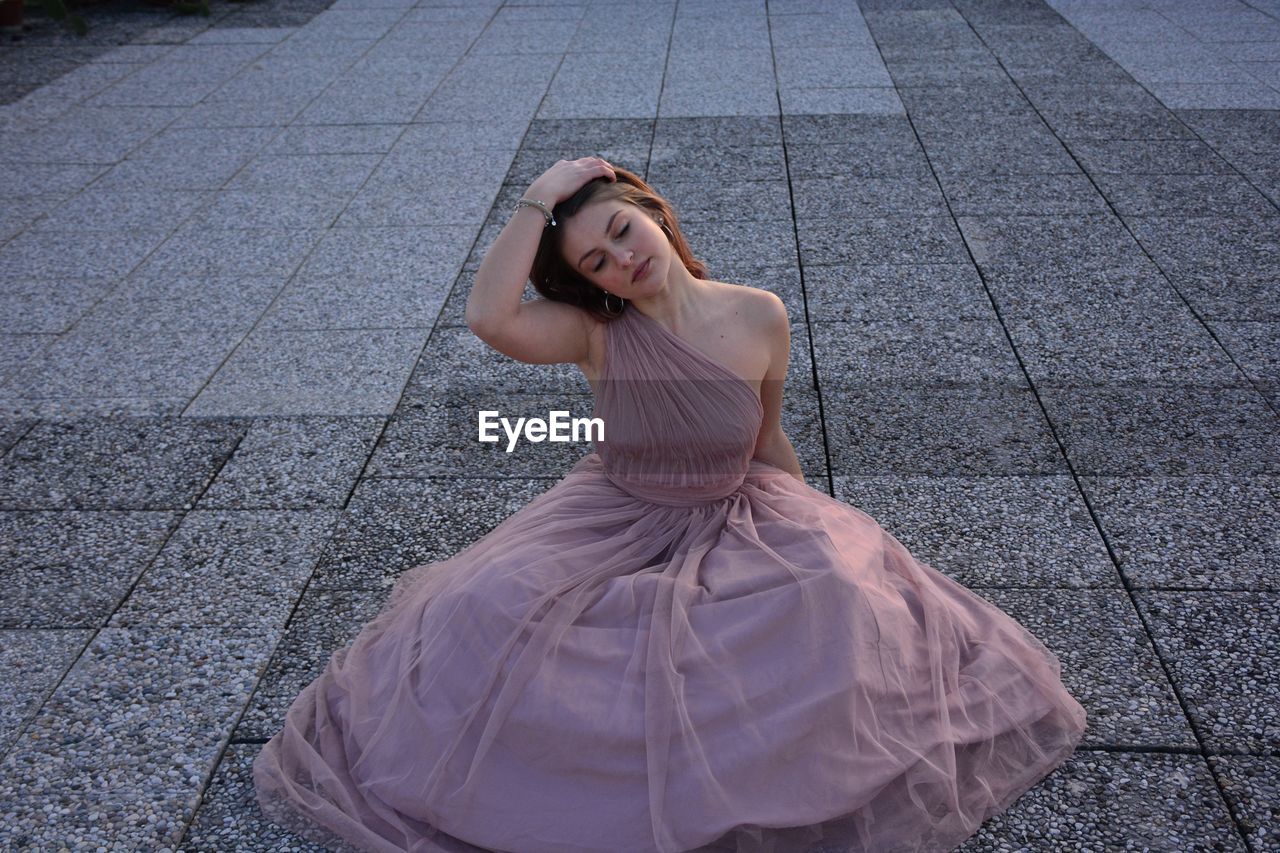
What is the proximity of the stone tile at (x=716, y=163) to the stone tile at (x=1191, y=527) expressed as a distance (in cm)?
347

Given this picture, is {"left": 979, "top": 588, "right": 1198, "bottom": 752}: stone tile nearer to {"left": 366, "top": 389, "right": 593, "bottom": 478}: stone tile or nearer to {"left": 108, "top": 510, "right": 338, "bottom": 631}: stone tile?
{"left": 366, "top": 389, "right": 593, "bottom": 478}: stone tile

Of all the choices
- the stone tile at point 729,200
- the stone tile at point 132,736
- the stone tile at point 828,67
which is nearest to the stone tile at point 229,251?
the stone tile at point 729,200

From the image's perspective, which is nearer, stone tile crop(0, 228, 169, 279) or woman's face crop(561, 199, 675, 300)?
woman's face crop(561, 199, 675, 300)

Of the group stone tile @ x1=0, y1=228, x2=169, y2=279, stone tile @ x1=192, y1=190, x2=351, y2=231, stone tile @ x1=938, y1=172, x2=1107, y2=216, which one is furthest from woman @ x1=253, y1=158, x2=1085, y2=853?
stone tile @ x1=192, y1=190, x2=351, y2=231

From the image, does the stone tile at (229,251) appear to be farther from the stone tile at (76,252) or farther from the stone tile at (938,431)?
the stone tile at (938,431)

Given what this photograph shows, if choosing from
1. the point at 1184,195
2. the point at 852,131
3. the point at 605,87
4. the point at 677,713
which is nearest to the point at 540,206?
the point at 677,713

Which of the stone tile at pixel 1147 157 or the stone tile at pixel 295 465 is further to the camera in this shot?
the stone tile at pixel 1147 157

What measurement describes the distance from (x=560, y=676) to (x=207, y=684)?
1229mm

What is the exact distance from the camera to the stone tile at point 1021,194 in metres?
6.30

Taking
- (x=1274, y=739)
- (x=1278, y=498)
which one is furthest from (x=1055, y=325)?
(x=1274, y=739)

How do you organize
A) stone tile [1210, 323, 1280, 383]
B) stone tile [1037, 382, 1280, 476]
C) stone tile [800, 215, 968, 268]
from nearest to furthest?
1. stone tile [1037, 382, 1280, 476]
2. stone tile [1210, 323, 1280, 383]
3. stone tile [800, 215, 968, 268]

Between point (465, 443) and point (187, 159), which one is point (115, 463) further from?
point (187, 159)

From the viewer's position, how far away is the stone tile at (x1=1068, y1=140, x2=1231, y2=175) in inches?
266

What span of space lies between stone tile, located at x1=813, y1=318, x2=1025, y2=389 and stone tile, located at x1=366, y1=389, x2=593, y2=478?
1.08 m
